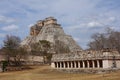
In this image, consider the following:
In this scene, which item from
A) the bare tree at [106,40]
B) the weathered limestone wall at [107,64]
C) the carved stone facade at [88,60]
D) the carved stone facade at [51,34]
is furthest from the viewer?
the carved stone facade at [51,34]

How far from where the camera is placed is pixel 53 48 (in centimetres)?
13012

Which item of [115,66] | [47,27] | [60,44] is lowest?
[115,66]

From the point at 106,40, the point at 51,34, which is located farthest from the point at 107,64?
the point at 51,34

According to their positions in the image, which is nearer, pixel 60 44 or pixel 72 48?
pixel 60 44

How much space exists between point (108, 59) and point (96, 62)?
17.9ft

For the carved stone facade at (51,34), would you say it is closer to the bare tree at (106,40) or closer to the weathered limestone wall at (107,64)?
the bare tree at (106,40)

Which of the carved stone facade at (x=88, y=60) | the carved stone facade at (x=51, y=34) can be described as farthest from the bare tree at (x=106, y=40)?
the carved stone facade at (x=51, y=34)

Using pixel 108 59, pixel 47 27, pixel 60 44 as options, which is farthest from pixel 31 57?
pixel 108 59

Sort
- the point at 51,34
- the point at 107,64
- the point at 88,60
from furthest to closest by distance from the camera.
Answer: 1. the point at 51,34
2. the point at 88,60
3. the point at 107,64

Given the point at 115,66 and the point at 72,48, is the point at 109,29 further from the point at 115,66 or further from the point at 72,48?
the point at 72,48

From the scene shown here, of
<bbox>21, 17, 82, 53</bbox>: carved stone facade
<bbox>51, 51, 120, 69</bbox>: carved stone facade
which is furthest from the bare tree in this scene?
<bbox>21, 17, 82, 53</bbox>: carved stone facade

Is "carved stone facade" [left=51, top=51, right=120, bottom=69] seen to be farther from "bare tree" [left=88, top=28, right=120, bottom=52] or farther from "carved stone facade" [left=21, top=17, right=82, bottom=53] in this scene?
"carved stone facade" [left=21, top=17, right=82, bottom=53]

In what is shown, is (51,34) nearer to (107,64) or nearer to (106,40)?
(106,40)

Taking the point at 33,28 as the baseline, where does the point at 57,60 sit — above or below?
below
